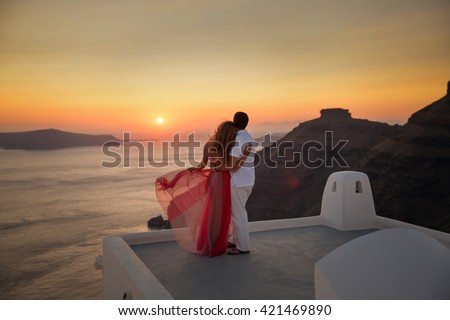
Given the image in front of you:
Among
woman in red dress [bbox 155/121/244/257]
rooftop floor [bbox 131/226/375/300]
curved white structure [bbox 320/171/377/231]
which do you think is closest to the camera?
rooftop floor [bbox 131/226/375/300]

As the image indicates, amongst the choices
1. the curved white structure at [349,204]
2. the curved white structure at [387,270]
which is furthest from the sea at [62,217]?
the curved white structure at [387,270]

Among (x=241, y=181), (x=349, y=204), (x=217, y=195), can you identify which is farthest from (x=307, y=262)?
(x=349, y=204)

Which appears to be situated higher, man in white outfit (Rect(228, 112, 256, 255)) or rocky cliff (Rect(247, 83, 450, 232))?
man in white outfit (Rect(228, 112, 256, 255))

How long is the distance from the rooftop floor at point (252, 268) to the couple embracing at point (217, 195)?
222mm

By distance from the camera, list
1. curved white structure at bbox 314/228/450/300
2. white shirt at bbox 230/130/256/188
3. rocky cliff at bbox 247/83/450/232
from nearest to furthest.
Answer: curved white structure at bbox 314/228/450/300
white shirt at bbox 230/130/256/188
rocky cliff at bbox 247/83/450/232

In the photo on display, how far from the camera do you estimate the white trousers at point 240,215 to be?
5426 mm

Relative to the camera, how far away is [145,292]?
3.71 meters

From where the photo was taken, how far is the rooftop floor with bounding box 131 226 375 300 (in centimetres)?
420

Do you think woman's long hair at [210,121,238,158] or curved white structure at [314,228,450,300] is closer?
curved white structure at [314,228,450,300]

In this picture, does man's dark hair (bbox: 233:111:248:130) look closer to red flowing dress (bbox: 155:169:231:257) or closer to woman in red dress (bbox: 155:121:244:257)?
woman in red dress (bbox: 155:121:244:257)

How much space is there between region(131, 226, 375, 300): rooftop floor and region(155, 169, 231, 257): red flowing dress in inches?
7.2

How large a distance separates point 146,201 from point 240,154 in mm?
83414

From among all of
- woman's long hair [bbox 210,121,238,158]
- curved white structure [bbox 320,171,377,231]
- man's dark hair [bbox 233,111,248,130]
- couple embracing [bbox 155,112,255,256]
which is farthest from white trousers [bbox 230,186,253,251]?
curved white structure [bbox 320,171,377,231]
